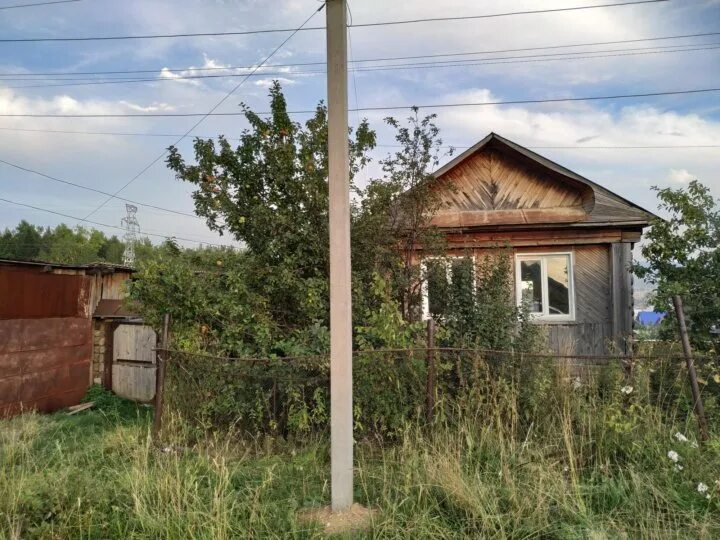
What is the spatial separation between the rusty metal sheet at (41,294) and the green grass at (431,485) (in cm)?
400

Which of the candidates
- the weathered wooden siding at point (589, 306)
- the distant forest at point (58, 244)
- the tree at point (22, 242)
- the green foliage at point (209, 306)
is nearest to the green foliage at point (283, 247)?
the green foliage at point (209, 306)

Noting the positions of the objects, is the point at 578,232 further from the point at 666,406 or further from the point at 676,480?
the point at 676,480

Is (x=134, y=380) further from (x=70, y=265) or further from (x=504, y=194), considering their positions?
(x=504, y=194)

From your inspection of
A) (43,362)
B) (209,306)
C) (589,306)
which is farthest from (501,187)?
(43,362)

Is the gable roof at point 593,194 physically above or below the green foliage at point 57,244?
below

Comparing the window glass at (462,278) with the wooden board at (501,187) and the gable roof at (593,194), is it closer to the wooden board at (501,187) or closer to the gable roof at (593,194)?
the gable roof at (593,194)

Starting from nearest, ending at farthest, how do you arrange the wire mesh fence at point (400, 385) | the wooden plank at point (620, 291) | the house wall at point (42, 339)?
the wire mesh fence at point (400, 385) < the house wall at point (42, 339) < the wooden plank at point (620, 291)

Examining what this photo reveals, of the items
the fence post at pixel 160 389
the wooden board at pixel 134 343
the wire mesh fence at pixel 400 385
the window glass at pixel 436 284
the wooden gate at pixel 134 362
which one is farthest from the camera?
the wooden board at pixel 134 343

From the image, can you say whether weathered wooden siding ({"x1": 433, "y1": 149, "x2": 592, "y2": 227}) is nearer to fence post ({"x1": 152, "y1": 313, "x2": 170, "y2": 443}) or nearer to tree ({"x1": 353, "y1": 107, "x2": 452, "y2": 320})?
tree ({"x1": 353, "y1": 107, "x2": 452, "y2": 320})

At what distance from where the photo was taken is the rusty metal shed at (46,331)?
784cm

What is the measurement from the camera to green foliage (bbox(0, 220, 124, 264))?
2286 inches

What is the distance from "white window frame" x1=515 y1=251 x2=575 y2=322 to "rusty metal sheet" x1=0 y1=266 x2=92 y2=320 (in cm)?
824

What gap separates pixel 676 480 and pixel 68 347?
9.25 m

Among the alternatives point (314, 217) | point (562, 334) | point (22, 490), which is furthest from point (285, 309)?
point (562, 334)
